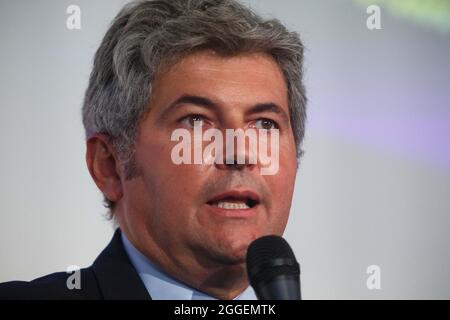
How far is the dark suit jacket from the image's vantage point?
1.69 m

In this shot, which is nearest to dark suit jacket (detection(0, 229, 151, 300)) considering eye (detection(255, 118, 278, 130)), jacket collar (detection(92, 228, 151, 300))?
jacket collar (detection(92, 228, 151, 300))

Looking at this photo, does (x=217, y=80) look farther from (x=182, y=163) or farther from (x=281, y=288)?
(x=281, y=288)

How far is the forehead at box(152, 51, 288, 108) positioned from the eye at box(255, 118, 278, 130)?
2.0 inches

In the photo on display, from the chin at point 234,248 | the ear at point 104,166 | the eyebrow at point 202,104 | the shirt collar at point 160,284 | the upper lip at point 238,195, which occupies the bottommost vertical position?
the shirt collar at point 160,284

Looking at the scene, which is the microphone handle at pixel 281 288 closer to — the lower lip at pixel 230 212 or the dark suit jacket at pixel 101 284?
the lower lip at pixel 230 212

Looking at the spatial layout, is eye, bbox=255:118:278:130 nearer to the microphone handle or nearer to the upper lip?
the upper lip

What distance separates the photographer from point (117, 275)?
1715 millimetres

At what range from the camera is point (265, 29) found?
1.81m

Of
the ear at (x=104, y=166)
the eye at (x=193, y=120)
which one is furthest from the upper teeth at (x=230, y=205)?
the ear at (x=104, y=166)

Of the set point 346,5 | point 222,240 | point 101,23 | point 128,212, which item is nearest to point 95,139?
point 128,212

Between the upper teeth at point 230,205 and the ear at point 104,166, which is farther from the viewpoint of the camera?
the ear at point 104,166

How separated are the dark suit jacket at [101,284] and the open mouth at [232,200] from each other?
0.27 metres

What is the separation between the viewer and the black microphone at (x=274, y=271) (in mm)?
1255
